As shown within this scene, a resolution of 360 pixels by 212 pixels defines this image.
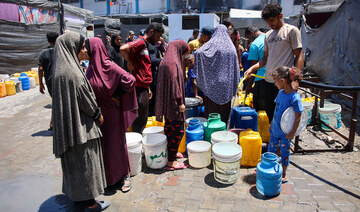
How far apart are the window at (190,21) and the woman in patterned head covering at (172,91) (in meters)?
13.1

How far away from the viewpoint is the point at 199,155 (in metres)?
3.63

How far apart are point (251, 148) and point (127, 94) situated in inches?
72.5

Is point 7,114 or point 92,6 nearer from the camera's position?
point 7,114

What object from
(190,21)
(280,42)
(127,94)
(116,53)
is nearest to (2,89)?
(116,53)

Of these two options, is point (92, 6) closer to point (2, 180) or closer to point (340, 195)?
point (2, 180)

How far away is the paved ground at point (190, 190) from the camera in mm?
2832

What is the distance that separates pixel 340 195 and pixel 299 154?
45.2 inches

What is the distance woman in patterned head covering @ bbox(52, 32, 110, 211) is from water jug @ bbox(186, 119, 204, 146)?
160 centimetres

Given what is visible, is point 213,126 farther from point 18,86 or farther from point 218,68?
point 18,86

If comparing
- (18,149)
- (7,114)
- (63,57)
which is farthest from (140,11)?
(63,57)

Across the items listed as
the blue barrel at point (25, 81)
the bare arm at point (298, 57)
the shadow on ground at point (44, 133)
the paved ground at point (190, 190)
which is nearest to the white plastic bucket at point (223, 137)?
the paved ground at point (190, 190)

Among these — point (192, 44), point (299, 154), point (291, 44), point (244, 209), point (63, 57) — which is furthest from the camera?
point (192, 44)

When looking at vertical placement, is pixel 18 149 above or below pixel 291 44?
below

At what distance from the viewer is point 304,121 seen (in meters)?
3.01
